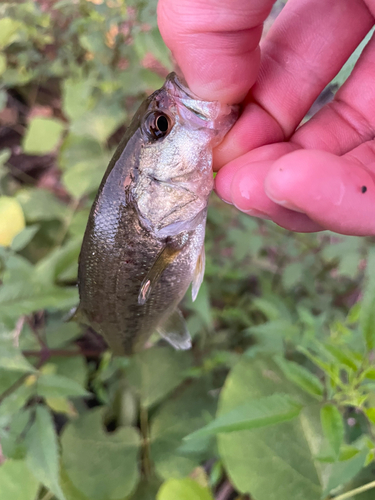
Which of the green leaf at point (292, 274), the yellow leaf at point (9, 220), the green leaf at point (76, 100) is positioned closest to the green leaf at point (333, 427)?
the green leaf at point (292, 274)

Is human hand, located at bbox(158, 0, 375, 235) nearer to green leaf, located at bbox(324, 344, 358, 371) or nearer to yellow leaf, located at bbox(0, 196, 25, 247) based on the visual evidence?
green leaf, located at bbox(324, 344, 358, 371)

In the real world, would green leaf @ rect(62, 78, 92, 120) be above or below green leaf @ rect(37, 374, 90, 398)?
above

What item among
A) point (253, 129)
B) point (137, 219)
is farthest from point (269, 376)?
point (253, 129)

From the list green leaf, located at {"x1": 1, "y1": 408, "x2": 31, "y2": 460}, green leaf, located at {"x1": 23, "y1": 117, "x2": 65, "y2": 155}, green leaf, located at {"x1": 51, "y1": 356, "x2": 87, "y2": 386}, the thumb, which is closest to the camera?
the thumb

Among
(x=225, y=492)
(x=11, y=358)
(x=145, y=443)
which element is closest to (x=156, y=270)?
(x=11, y=358)

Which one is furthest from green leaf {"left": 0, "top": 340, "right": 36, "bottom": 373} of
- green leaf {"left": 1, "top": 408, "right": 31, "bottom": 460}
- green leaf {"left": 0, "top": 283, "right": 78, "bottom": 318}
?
green leaf {"left": 1, "top": 408, "right": 31, "bottom": 460}

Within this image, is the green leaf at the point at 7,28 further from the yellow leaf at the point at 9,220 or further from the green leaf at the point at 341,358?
the green leaf at the point at 341,358

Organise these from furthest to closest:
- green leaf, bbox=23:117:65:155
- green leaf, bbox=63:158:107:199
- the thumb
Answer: green leaf, bbox=23:117:65:155 < green leaf, bbox=63:158:107:199 < the thumb

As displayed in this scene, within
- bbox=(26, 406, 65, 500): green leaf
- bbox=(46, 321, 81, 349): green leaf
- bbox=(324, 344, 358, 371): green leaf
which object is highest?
bbox=(324, 344, 358, 371): green leaf
